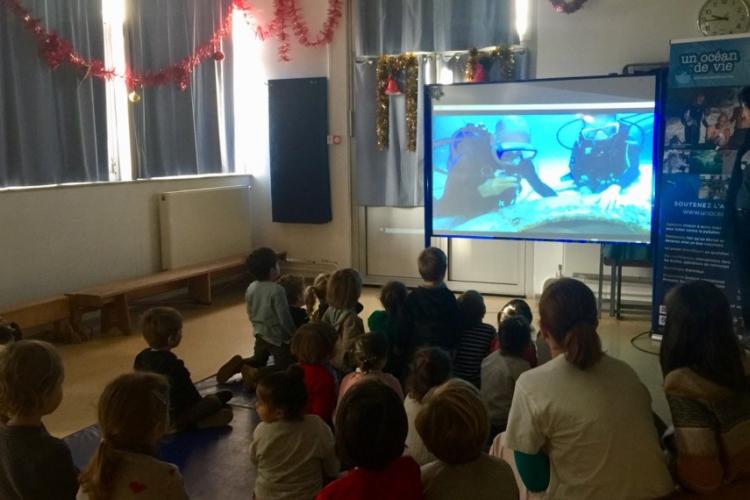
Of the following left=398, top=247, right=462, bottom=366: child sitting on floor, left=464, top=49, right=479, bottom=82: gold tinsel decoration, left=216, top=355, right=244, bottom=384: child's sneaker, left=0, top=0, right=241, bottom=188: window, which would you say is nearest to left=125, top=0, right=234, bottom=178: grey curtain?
left=0, top=0, right=241, bottom=188: window

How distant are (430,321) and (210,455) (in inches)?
43.5

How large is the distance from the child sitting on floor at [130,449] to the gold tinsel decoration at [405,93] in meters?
4.96

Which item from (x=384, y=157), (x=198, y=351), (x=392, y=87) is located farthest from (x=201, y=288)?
(x=392, y=87)

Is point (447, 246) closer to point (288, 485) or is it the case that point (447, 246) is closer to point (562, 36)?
point (562, 36)

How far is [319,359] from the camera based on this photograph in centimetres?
286

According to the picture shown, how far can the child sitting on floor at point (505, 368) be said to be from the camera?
278 cm

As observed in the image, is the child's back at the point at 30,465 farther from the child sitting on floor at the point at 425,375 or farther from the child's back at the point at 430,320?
the child's back at the point at 430,320

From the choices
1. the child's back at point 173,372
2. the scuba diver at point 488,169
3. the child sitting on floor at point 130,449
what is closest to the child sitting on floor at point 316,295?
the child's back at point 173,372

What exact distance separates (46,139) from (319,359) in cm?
323

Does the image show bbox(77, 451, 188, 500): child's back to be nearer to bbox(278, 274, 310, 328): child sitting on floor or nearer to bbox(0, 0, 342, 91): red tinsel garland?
bbox(278, 274, 310, 328): child sitting on floor

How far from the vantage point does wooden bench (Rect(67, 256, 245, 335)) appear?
197 inches

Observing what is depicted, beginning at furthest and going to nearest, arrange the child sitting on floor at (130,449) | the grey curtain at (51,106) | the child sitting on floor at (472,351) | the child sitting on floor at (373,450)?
the grey curtain at (51,106)
the child sitting on floor at (472,351)
the child sitting on floor at (130,449)
the child sitting on floor at (373,450)

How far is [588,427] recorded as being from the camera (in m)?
1.72

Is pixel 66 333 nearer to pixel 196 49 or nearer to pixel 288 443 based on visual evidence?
pixel 196 49
